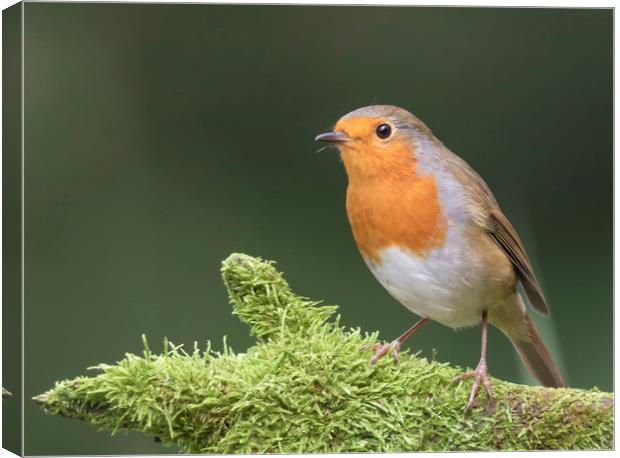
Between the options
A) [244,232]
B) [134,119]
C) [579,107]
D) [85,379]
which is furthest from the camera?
[244,232]

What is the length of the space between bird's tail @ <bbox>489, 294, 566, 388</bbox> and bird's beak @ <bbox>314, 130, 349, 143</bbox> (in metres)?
0.99

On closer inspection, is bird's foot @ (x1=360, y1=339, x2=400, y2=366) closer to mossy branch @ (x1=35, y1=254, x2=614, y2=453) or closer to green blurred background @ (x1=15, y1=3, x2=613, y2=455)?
mossy branch @ (x1=35, y1=254, x2=614, y2=453)

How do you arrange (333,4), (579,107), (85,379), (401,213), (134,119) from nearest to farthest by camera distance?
(85,379), (401,213), (333,4), (579,107), (134,119)

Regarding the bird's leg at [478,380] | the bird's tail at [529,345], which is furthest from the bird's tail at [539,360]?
the bird's leg at [478,380]

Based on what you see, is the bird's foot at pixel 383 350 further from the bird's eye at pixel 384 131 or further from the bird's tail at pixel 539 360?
the bird's tail at pixel 539 360

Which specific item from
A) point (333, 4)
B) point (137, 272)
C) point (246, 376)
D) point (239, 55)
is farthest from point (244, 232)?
point (246, 376)

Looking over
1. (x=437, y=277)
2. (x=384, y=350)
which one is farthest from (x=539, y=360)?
(x=384, y=350)

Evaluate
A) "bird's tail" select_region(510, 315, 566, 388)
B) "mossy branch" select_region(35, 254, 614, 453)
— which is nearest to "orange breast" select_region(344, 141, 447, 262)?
"mossy branch" select_region(35, 254, 614, 453)

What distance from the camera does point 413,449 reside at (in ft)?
11.8

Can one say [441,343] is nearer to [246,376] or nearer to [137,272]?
[137,272]

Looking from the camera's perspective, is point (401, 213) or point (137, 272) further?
point (137, 272)

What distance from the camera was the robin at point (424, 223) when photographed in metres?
3.92

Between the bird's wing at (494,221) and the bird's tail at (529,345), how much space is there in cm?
19

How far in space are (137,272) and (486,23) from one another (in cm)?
198
